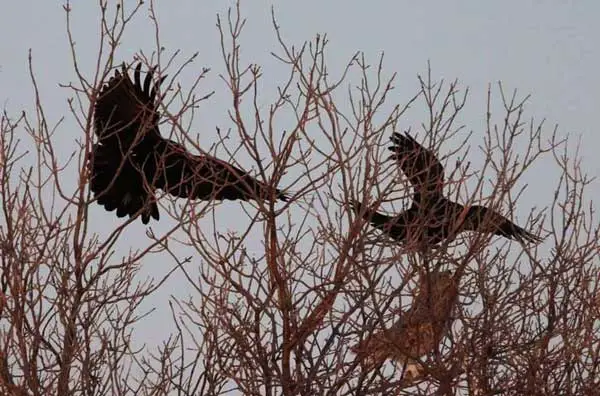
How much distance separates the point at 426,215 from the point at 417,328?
882 millimetres

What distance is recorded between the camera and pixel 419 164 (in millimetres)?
7207

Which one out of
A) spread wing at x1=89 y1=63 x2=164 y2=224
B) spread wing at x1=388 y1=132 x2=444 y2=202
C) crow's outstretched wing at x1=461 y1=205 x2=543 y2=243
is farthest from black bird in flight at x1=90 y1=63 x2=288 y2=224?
crow's outstretched wing at x1=461 y1=205 x2=543 y2=243

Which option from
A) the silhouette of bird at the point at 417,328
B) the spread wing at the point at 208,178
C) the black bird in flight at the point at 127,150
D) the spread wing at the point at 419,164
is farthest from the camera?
the black bird in flight at the point at 127,150

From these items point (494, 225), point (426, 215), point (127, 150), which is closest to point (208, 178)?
point (127, 150)

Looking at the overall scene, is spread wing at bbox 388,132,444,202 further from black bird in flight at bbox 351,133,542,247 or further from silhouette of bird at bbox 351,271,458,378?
silhouette of bird at bbox 351,271,458,378

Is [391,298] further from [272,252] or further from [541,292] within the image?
[541,292]

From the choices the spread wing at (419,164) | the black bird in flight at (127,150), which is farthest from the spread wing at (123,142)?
the spread wing at (419,164)

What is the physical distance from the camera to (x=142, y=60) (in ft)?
20.1

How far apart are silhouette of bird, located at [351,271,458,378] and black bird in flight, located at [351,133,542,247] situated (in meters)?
0.25

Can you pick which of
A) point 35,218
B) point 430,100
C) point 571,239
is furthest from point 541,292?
point 35,218

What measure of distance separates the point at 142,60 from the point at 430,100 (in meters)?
1.69

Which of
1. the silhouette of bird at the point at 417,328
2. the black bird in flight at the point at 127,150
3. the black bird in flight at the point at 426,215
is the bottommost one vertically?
the silhouette of bird at the point at 417,328

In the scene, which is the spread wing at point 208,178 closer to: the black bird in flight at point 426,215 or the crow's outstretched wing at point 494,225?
the black bird in flight at point 426,215

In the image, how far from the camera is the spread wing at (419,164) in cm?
589
